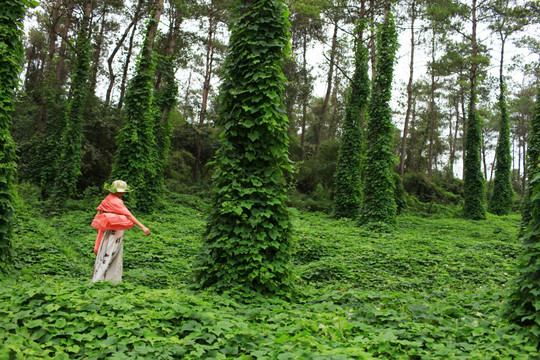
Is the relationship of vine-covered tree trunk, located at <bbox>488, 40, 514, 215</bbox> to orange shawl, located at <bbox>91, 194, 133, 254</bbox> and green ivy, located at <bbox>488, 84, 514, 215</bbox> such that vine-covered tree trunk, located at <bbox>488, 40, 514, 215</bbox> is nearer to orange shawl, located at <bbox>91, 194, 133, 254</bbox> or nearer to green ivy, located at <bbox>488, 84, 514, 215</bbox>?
green ivy, located at <bbox>488, 84, 514, 215</bbox>

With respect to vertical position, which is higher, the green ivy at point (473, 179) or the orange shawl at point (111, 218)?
the green ivy at point (473, 179)

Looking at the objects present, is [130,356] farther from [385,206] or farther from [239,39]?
[385,206]

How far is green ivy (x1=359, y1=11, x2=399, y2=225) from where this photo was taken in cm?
1312

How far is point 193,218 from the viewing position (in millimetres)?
14438

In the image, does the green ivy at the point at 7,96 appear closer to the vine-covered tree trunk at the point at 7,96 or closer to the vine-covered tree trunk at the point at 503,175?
the vine-covered tree trunk at the point at 7,96

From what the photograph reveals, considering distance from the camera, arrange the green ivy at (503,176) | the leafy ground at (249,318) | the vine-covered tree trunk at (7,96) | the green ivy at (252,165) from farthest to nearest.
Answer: the green ivy at (503,176) < the vine-covered tree trunk at (7,96) < the green ivy at (252,165) < the leafy ground at (249,318)

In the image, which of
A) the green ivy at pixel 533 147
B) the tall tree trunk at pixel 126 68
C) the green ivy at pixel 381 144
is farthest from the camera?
the tall tree trunk at pixel 126 68

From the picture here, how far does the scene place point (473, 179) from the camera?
20.7 m

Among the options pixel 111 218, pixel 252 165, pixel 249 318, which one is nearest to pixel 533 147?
pixel 252 165

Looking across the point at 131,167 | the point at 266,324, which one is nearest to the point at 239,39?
the point at 266,324

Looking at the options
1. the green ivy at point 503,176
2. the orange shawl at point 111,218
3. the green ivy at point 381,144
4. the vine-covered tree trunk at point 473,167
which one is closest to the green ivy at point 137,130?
the orange shawl at point 111,218

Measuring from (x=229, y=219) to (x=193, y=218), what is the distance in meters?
9.69

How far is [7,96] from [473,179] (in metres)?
22.1

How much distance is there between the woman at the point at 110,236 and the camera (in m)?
5.42
